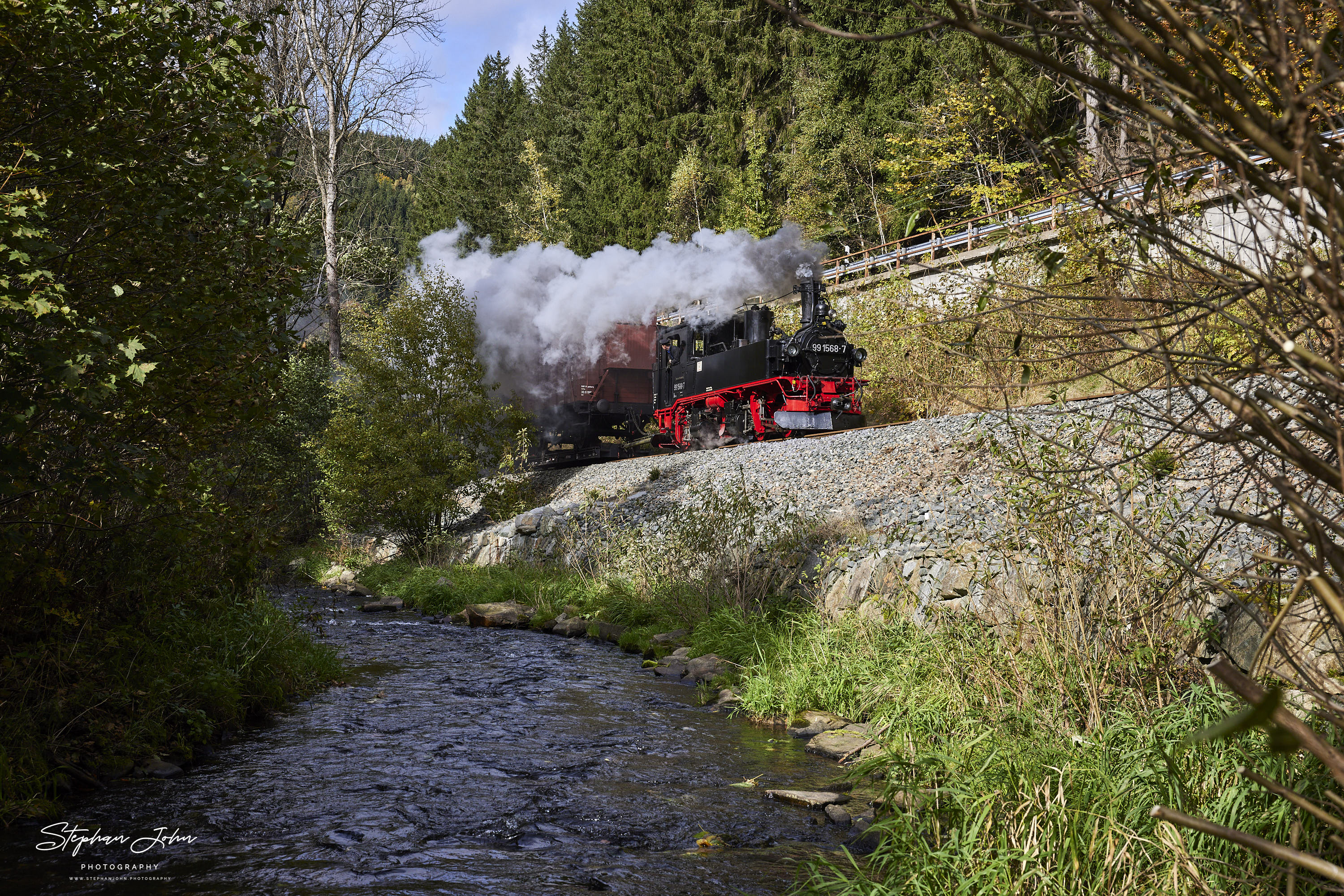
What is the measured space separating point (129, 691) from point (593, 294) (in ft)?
64.3

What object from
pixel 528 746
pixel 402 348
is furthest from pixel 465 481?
pixel 528 746

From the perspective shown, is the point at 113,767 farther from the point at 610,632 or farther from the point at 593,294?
the point at 593,294

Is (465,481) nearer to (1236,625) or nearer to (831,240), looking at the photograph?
(1236,625)

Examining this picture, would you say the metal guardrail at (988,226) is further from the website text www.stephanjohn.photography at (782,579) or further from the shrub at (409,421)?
the shrub at (409,421)

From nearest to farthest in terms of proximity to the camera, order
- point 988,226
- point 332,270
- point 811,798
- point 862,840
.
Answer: point 862,840, point 811,798, point 988,226, point 332,270

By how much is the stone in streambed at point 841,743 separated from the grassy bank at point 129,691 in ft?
12.1

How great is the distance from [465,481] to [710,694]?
9989 millimetres

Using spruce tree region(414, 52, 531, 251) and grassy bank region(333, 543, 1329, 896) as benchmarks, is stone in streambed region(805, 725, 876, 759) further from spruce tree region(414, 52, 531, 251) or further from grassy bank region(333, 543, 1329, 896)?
spruce tree region(414, 52, 531, 251)

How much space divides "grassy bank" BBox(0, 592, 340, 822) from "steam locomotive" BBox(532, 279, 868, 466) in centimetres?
981

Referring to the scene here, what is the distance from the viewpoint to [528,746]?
5.95 meters

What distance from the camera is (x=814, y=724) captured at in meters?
6.27

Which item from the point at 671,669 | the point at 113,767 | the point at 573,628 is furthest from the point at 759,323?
the point at 113,767

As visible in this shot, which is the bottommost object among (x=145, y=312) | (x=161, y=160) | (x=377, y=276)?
(x=145, y=312)

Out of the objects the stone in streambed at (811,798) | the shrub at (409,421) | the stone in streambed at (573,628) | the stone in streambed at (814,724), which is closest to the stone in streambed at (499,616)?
the stone in streambed at (573,628)
